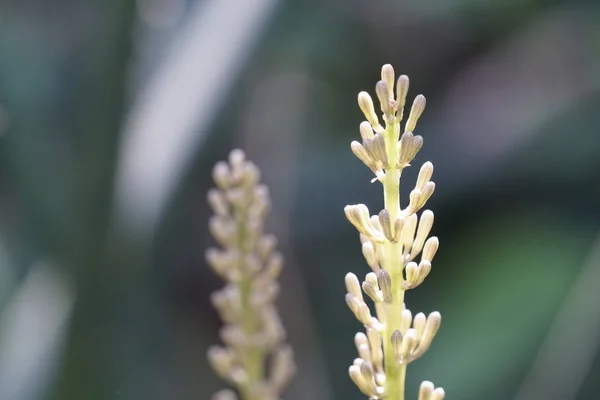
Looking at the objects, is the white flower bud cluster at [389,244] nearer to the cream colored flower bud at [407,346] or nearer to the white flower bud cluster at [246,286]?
the cream colored flower bud at [407,346]

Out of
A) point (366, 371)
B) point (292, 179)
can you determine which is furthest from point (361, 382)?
point (292, 179)

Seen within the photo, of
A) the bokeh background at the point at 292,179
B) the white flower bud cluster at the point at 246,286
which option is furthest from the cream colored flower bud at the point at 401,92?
the bokeh background at the point at 292,179

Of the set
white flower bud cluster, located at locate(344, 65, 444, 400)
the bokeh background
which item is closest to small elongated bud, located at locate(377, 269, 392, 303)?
white flower bud cluster, located at locate(344, 65, 444, 400)

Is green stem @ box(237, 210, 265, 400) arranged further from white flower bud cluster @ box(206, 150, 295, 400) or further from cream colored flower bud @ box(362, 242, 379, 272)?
cream colored flower bud @ box(362, 242, 379, 272)

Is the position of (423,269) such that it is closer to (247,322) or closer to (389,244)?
(389,244)

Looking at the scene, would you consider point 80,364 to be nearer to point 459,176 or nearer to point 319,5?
point 459,176

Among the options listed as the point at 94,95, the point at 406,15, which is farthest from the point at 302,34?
the point at 94,95
